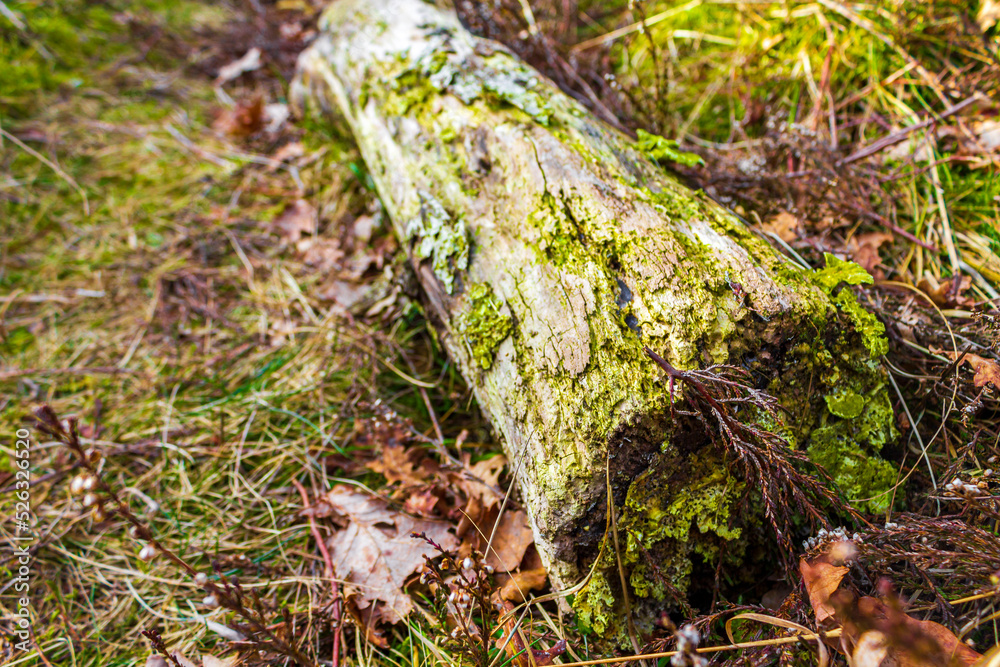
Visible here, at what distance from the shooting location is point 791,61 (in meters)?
3.07

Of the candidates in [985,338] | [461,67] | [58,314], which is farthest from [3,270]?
[985,338]

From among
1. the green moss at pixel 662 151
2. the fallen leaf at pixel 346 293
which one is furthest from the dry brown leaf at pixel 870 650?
the fallen leaf at pixel 346 293

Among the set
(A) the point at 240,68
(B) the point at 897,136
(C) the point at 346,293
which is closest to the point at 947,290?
(B) the point at 897,136

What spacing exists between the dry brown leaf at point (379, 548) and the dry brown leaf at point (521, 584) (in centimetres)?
29

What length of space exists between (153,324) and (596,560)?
304cm

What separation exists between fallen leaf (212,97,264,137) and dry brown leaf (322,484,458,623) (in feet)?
11.5

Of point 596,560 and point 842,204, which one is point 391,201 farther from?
point 842,204

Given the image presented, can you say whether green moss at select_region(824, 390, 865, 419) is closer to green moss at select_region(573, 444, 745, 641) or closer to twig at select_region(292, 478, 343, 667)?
green moss at select_region(573, 444, 745, 641)

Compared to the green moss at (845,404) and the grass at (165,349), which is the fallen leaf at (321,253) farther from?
the green moss at (845,404)

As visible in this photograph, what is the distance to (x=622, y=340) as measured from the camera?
1.71 metres

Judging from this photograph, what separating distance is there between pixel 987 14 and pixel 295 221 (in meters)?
4.22

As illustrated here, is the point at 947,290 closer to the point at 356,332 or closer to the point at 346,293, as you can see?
the point at 356,332

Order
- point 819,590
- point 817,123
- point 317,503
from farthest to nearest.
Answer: point 817,123
point 317,503
point 819,590

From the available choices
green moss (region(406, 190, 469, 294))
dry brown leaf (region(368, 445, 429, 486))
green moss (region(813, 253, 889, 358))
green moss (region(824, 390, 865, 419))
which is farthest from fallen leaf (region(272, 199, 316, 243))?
green moss (region(824, 390, 865, 419))
